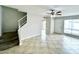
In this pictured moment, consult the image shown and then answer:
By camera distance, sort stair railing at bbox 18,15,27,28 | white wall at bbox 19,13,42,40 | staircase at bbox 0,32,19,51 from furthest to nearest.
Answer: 1. white wall at bbox 19,13,42,40
2. stair railing at bbox 18,15,27,28
3. staircase at bbox 0,32,19,51

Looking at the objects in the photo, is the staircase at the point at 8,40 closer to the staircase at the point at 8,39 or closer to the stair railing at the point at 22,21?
the staircase at the point at 8,39

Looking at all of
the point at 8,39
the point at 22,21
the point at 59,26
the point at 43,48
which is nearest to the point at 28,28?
the point at 22,21

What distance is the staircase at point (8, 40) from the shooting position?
3407 millimetres

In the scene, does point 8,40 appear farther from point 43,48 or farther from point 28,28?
point 28,28

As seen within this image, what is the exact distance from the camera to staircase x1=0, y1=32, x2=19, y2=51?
3.41m

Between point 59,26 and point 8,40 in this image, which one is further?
point 59,26

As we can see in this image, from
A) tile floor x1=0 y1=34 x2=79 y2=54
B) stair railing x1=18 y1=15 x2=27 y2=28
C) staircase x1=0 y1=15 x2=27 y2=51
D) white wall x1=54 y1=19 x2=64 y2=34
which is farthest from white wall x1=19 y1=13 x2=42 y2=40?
white wall x1=54 y1=19 x2=64 y2=34

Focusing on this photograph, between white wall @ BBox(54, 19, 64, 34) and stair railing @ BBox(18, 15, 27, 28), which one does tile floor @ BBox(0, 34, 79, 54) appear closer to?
stair railing @ BBox(18, 15, 27, 28)

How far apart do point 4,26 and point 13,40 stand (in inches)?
34.0

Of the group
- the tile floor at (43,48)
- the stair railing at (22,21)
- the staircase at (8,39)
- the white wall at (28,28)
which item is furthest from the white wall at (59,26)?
the staircase at (8,39)

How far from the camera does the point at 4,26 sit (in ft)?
11.5

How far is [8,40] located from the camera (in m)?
3.79
